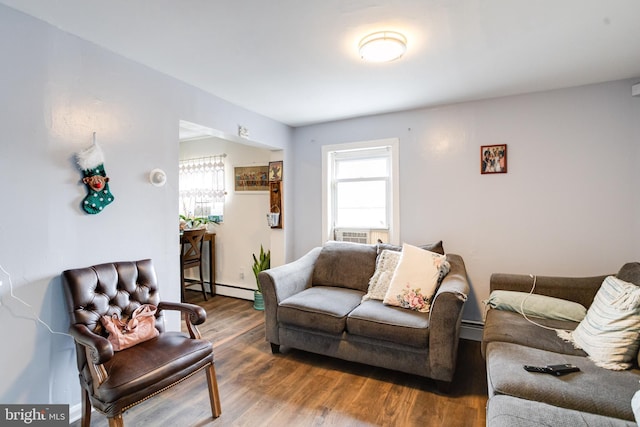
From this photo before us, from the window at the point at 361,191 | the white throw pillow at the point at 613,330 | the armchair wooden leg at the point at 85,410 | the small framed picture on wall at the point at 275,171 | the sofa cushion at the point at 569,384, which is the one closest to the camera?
the sofa cushion at the point at 569,384

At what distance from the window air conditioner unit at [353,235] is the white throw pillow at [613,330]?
82.4 inches

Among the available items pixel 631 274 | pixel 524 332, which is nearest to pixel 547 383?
pixel 524 332

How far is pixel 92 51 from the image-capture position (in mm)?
1964

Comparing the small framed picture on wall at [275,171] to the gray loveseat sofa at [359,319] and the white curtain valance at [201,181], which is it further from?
the gray loveseat sofa at [359,319]

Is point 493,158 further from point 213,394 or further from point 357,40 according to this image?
point 213,394

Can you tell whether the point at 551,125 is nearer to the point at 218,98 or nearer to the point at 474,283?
the point at 474,283

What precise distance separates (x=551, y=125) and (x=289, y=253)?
299 centimetres

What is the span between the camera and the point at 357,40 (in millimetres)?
1915

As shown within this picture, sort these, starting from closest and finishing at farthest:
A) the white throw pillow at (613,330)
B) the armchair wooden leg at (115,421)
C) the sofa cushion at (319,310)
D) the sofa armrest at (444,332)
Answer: the armchair wooden leg at (115,421) < the white throw pillow at (613,330) < the sofa armrest at (444,332) < the sofa cushion at (319,310)

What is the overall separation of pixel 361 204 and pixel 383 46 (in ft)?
6.57

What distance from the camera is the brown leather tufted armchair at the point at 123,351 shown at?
1.46m

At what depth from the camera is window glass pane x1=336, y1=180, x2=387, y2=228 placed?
3.57 meters

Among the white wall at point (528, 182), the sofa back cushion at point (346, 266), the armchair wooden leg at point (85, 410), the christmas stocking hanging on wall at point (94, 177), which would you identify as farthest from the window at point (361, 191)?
the armchair wooden leg at point (85, 410)

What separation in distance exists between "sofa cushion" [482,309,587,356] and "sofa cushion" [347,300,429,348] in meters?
0.39
